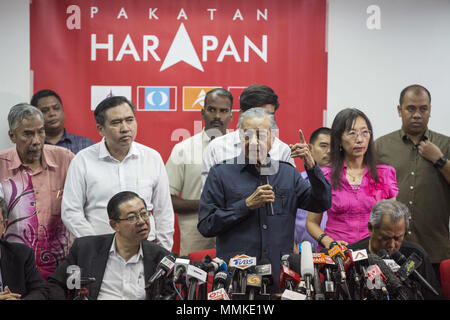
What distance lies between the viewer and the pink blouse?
3.44 metres

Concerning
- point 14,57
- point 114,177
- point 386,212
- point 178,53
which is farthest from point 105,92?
point 386,212

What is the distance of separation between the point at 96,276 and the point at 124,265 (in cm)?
16

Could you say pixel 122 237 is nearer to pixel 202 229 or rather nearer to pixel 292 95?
pixel 202 229

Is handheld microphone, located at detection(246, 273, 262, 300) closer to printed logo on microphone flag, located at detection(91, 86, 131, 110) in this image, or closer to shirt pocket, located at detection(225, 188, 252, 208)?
shirt pocket, located at detection(225, 188, 252, 208)

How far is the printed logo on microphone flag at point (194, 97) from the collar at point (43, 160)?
4.38ft

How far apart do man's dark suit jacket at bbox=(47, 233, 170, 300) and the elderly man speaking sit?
0.33m

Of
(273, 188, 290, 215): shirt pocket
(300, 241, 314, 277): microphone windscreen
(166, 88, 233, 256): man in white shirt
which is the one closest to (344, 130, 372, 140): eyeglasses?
(273, 188, 290, 215): shirt pocket

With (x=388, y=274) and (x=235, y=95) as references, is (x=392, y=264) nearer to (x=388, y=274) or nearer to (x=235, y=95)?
(x=388, y=274)

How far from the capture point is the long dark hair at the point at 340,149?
3.53 m

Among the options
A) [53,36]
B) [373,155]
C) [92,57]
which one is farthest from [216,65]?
[373,155]

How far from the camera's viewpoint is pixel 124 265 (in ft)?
10.2

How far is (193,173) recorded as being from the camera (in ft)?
14.3

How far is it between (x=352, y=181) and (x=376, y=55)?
64.9 inches

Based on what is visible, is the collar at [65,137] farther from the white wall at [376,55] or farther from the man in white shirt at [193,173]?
the man in white shirt at [193,173]
